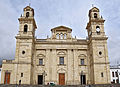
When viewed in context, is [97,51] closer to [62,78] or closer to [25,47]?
Answer: [62,78]

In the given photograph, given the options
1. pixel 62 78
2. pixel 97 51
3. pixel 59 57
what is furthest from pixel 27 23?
pixel 97 51

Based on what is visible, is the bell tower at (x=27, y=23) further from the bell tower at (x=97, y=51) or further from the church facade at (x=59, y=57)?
the bell tower at (x=97, y=51)

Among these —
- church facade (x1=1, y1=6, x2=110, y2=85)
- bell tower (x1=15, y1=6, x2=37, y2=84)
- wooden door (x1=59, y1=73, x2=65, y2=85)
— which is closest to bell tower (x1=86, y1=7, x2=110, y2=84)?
church facade (x1=1, y1=6, x2=110, y2=85)

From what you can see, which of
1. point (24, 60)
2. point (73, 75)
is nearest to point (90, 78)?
point (73, 75)

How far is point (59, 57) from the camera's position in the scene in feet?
121

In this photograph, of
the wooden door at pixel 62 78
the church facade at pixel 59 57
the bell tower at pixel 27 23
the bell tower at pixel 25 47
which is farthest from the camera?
the wooden door at pixel 62 78

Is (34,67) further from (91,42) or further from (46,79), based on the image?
(91,42)

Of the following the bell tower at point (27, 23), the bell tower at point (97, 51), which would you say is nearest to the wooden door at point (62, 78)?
the bell tower at point (97, 51)

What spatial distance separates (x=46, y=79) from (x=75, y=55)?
844 centimetres

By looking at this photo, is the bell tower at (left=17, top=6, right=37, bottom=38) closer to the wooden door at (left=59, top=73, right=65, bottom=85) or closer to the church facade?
the church facade

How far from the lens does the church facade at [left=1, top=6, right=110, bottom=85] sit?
3253cm

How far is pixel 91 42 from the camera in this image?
3484 cm

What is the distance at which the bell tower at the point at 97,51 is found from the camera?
32.3 metres

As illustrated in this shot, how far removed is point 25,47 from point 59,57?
8.17 meters
